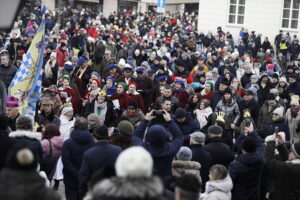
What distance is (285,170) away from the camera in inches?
259

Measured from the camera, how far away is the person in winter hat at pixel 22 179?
3.95 meters

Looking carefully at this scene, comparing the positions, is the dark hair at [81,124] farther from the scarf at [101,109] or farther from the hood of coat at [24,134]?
the scarf at [101,109]

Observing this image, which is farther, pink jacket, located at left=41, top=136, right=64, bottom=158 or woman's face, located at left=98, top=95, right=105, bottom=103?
woman's face, located at left=98, top=95, right=105, bottom=103

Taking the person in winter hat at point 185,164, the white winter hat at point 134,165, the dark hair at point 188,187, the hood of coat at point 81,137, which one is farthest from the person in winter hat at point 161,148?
the white winter hat at point 134,165

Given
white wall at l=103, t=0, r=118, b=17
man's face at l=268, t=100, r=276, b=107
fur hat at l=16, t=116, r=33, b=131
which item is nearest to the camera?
fur hat at l=16, t=116, r=33, b=131

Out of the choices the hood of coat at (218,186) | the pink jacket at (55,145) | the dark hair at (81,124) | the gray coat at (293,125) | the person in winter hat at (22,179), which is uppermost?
the person in winter hat at (22,179)

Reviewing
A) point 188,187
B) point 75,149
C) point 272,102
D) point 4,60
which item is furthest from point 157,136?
point 4,60

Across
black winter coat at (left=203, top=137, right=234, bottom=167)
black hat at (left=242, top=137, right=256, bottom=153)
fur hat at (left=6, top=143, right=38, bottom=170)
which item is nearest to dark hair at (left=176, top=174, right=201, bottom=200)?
fur hat at (left=6, top=143, right=38, bottom=170)

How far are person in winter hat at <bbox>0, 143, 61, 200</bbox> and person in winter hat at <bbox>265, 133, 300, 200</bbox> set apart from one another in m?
3.29

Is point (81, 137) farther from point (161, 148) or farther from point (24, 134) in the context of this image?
point (161, 148)

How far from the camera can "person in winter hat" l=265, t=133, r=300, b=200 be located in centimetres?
658

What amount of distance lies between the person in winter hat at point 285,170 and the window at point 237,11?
25.5 metres

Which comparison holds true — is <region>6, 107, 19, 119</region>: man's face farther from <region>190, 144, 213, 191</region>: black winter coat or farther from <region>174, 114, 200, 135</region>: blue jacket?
<region>190, 144, 213, 191</region>: black winter coat

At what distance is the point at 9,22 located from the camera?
4.06 metres
